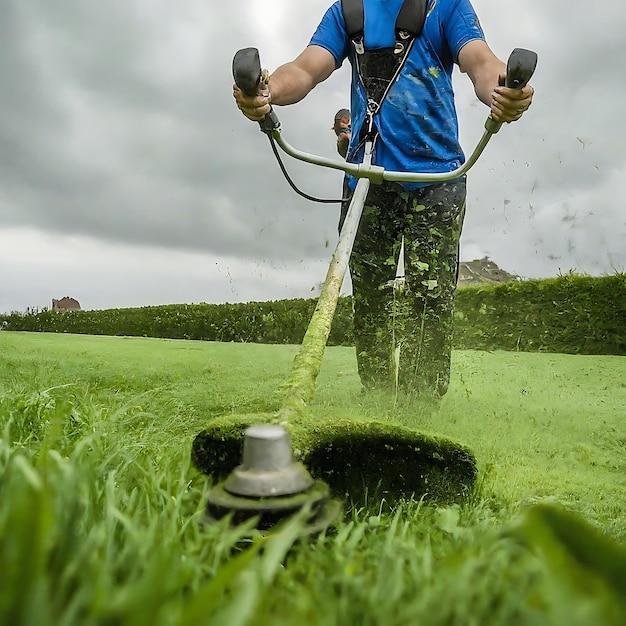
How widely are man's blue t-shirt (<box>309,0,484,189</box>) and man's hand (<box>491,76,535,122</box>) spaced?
1.08 metres

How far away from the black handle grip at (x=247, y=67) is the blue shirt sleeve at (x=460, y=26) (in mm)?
1488

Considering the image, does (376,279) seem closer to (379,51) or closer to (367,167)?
(367,167)

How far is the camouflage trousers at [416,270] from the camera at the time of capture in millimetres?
3697

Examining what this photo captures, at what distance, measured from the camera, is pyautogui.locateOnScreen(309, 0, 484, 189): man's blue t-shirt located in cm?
368

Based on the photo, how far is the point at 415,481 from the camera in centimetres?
192

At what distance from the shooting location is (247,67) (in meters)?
2.51

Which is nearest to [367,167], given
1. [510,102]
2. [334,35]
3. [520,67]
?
[510,102]

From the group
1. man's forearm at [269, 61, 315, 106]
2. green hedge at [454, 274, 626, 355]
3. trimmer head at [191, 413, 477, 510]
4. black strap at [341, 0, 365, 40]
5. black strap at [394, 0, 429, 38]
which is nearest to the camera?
trimmer head at [191, 413, 477, 510]

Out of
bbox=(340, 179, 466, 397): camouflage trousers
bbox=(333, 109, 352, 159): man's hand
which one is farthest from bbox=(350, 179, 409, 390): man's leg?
bbox=(333, 109, 352, 159): man's hand

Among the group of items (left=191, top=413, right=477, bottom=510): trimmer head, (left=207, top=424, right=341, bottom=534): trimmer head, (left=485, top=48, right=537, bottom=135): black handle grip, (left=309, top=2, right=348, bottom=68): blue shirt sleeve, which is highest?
(left=309, top=2, right=348, bottom=68): blue shirt sleeve

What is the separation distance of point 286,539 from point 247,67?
7.28ft

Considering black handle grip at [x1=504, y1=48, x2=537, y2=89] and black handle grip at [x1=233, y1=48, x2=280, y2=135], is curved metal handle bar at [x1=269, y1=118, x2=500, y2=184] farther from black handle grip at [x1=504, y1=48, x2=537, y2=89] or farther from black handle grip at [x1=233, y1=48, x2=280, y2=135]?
black handle grip at [x1=504, y1=48, x2=537, y2=89]

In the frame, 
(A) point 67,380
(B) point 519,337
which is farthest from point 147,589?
(B) point 519,337

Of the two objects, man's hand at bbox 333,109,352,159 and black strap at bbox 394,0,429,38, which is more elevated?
black strap at bbox 394,0,429,38
